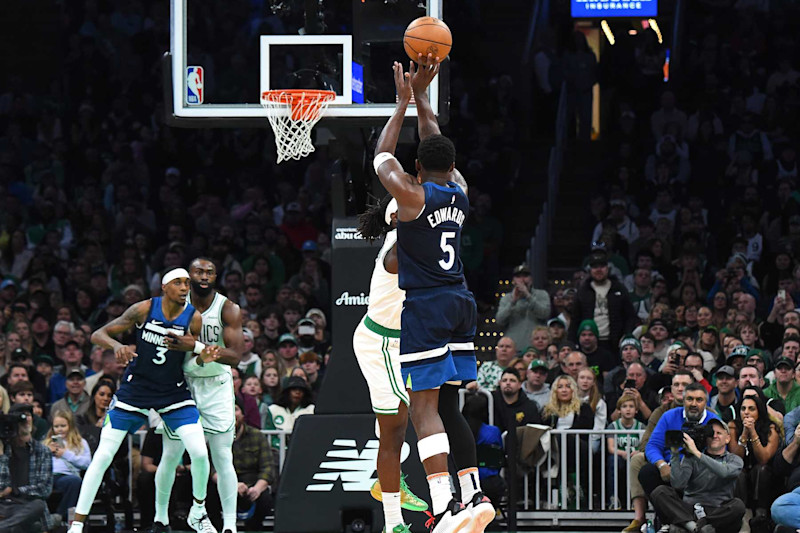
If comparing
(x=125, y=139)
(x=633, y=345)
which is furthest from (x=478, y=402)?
(x=125, y=139)

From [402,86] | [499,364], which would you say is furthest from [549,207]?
[402,86]

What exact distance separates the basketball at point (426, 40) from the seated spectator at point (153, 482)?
16.1 feet

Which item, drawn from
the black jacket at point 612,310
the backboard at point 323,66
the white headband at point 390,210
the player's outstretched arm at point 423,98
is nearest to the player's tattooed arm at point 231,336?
the backboard at point 323,66

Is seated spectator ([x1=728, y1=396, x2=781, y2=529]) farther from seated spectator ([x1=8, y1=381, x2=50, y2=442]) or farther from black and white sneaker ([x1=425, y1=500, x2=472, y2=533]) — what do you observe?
seated spectator ([x1=8, y1=381, x2=50, y2=442])

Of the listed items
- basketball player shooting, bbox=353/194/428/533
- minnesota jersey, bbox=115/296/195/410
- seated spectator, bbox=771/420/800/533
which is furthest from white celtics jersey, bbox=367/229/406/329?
seated spectator, bbox=771/420/800/533

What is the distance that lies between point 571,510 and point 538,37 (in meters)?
10.3

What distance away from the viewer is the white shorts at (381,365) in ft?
31.9

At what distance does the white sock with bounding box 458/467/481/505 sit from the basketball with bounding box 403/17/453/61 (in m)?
2.63

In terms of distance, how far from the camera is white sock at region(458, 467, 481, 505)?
29.3 ft

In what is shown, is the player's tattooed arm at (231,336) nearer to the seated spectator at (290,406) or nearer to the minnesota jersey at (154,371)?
the minnesota jersey at (154,371)

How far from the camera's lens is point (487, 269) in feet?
62.4

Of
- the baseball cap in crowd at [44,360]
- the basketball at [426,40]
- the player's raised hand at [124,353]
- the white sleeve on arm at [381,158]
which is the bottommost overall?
the baseball cap in crowd at [44,360]

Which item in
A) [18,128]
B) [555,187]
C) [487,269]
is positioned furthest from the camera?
[18,128]

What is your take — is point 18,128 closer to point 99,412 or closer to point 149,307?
point 99,412
